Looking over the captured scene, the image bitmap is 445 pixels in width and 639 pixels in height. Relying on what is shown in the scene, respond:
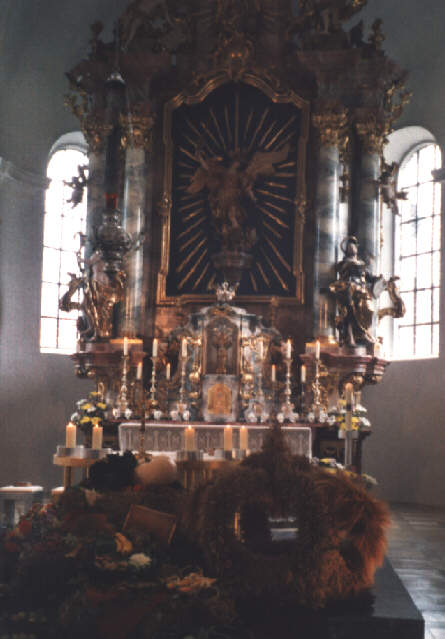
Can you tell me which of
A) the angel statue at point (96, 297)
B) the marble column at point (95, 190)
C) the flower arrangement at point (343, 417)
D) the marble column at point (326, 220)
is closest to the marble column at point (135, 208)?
the angel statue at point (96, 297)

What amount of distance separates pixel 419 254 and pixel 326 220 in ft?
10.5

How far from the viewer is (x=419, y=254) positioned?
15.5 m

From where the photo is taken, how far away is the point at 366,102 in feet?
43.7

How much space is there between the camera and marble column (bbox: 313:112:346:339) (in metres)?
12.9

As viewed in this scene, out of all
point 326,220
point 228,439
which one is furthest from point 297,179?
point 228,439

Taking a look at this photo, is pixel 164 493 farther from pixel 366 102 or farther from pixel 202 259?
pixel 366 102

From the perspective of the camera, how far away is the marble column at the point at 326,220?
12859 millimetres

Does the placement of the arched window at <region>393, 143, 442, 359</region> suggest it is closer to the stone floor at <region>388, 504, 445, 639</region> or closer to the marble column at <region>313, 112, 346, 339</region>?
the marble column at <region>313, 112, 346, 339</region>

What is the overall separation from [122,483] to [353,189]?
9955mm

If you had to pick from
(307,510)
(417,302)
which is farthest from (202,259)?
(307,510)

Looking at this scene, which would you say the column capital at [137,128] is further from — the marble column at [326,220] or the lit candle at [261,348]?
the lit candle at [261,348]

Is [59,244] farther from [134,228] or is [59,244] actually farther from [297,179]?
[297,179]

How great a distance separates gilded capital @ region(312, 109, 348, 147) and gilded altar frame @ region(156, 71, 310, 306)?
1.24 feet

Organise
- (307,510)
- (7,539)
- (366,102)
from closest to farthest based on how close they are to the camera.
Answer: (307,510)
(7,539)
(366,102)
